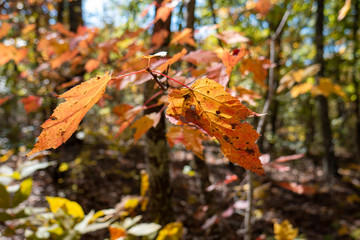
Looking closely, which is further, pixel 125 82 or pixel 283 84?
pixel 283 84

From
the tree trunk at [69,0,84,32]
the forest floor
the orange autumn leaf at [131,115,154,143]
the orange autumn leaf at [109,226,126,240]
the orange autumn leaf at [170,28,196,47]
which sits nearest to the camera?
the orange autumn leaf at [131,115,154,143]

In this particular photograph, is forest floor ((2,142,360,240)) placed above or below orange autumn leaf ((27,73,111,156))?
below

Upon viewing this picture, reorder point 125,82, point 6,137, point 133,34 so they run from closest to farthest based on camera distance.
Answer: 1. point 125,82
2. point 133,34
3. point 6,137

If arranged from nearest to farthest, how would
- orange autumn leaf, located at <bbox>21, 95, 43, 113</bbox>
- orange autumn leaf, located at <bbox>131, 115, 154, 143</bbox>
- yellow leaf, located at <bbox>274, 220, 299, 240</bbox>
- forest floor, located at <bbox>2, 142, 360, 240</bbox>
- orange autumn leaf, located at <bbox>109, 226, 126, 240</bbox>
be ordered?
1. orange autumn leaf, located at <bbox>131, 115, 154, 143</bbox>
2. orange autumn leaf, located at <bbox>109, 226, 126, 240</bbox>
3. yellow leaf, located at <bbox>274, 220, 299, 240</bbox>
4. orange autumn leaf, located at <bbox>21, 95, 43, 113</bbox>
5. forest floor, located at <bbox>2, 142, 360, 240</bbox>

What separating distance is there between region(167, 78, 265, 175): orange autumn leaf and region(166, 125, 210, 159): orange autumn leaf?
355mm

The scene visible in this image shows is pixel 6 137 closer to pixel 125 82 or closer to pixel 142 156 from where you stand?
pixel 142 156

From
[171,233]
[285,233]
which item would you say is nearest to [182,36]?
[171,233]

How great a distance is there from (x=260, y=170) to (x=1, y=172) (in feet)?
4.57

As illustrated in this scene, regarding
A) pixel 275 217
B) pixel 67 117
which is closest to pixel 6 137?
pixel 67 117

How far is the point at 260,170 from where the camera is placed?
462 mm

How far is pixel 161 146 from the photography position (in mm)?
1383

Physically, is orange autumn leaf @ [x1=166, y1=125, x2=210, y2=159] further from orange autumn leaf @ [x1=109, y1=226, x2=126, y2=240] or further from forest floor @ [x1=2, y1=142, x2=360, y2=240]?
forest floor @ [x1=2, y1=142, x2=360, y2=240]

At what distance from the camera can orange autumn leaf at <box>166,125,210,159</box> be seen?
2.88 feet

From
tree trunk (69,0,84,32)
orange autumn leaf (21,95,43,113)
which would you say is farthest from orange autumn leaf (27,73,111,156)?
tree trunk (69,0,84,32)
